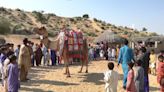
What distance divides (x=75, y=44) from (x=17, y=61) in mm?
2515

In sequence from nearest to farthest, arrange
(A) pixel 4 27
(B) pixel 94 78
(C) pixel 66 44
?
(B) pixel 94 78 → (C) pixel 66 44 → (A) pixel 4 27

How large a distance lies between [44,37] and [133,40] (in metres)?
23.5

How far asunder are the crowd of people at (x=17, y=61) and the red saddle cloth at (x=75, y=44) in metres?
1.62

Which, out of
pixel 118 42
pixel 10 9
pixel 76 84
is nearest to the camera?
pixel 76 84

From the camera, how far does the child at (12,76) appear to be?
9.41 m

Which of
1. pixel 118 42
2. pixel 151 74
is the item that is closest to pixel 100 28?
pixel 118 42

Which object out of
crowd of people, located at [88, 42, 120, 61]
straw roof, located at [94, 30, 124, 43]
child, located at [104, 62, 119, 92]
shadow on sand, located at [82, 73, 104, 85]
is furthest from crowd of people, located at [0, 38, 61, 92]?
straw roof, located at [94, 30, 124, 43]

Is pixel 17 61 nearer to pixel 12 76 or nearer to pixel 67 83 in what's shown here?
pixel 67 83

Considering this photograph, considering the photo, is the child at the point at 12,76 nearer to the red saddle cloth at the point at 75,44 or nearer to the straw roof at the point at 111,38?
the red saddle cloth at the point at 75,44

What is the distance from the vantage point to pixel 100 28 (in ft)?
236

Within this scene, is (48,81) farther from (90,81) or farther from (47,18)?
(47,18)

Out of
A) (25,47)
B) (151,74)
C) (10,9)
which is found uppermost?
(10,9)

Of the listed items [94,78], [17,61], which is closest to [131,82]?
[94,78]

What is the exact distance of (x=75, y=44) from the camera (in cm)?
1591
